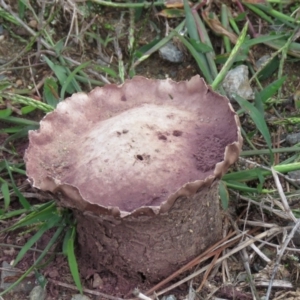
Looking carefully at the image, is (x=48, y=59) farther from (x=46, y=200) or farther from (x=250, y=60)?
(x=250, y=60)

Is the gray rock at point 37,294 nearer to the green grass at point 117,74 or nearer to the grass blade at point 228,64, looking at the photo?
the green grass at point 117,74

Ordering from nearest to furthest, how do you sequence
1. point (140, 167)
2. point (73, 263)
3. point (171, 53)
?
point (140, 167) < point (73, 263) < point (171, 53)

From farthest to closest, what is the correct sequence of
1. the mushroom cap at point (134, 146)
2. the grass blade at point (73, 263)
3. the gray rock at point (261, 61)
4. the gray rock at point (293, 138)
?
the gray rock at point (261, 61) < the gray rock at point (293, 138) < the grass blade at point (73, 263) < the mushroom cap at point (134, 146)

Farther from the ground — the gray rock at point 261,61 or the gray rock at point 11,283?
the gray rock at point 11,283

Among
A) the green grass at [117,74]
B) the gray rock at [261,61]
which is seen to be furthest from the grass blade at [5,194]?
the gray rock at [261,61]

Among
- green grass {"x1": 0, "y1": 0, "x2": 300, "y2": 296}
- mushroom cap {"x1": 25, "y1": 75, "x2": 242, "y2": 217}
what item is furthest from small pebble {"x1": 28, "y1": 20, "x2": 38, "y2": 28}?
mushroom cap {"x1": 25, "y1": 75, "x2": 242, "y2": 217}

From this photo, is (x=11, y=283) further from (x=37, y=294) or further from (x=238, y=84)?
(x=238, y=84)

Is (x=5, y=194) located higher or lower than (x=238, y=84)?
higher

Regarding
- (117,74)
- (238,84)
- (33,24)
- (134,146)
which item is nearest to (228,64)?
(238,84)
